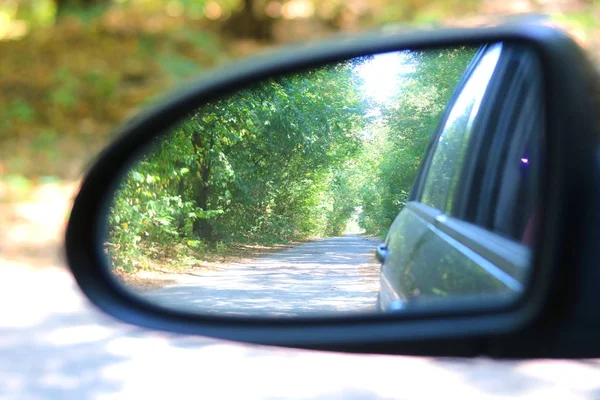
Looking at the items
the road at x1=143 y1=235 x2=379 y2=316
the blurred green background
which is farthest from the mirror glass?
the blurred green background

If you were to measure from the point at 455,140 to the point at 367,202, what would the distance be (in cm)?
34

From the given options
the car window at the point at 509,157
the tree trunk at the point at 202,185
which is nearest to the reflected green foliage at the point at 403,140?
the car window at the point at 509,157

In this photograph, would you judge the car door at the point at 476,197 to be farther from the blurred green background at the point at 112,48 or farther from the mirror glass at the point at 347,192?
the blurred green background at the point at 112,48

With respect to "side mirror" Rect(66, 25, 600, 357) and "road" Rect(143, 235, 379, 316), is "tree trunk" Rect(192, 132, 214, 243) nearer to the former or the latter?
"side mirror" Rect(66, 25, 600, 357)

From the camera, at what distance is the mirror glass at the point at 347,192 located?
141cm

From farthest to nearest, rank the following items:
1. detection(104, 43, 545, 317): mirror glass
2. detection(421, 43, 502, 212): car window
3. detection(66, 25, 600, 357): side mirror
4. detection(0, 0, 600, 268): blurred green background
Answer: detection(0, 0, 600, 268): blurred green background
detection(421, 43, 502, 212): car window
detection(104, 43, 545, 317): mirror glass
detection(66, 25, 600, 357): side mirror

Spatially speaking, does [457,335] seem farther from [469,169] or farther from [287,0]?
[287,0]

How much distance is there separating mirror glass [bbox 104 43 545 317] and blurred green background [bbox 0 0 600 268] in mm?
5590

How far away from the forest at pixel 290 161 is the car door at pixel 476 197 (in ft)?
0.28

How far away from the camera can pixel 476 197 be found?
1540mm

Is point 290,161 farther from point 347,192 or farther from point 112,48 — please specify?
point 112,48

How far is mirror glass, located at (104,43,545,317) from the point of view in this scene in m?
1.41

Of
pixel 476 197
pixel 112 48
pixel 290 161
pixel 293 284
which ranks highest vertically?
pixel 112 48

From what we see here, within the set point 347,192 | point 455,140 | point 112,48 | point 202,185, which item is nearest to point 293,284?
point 347,192
